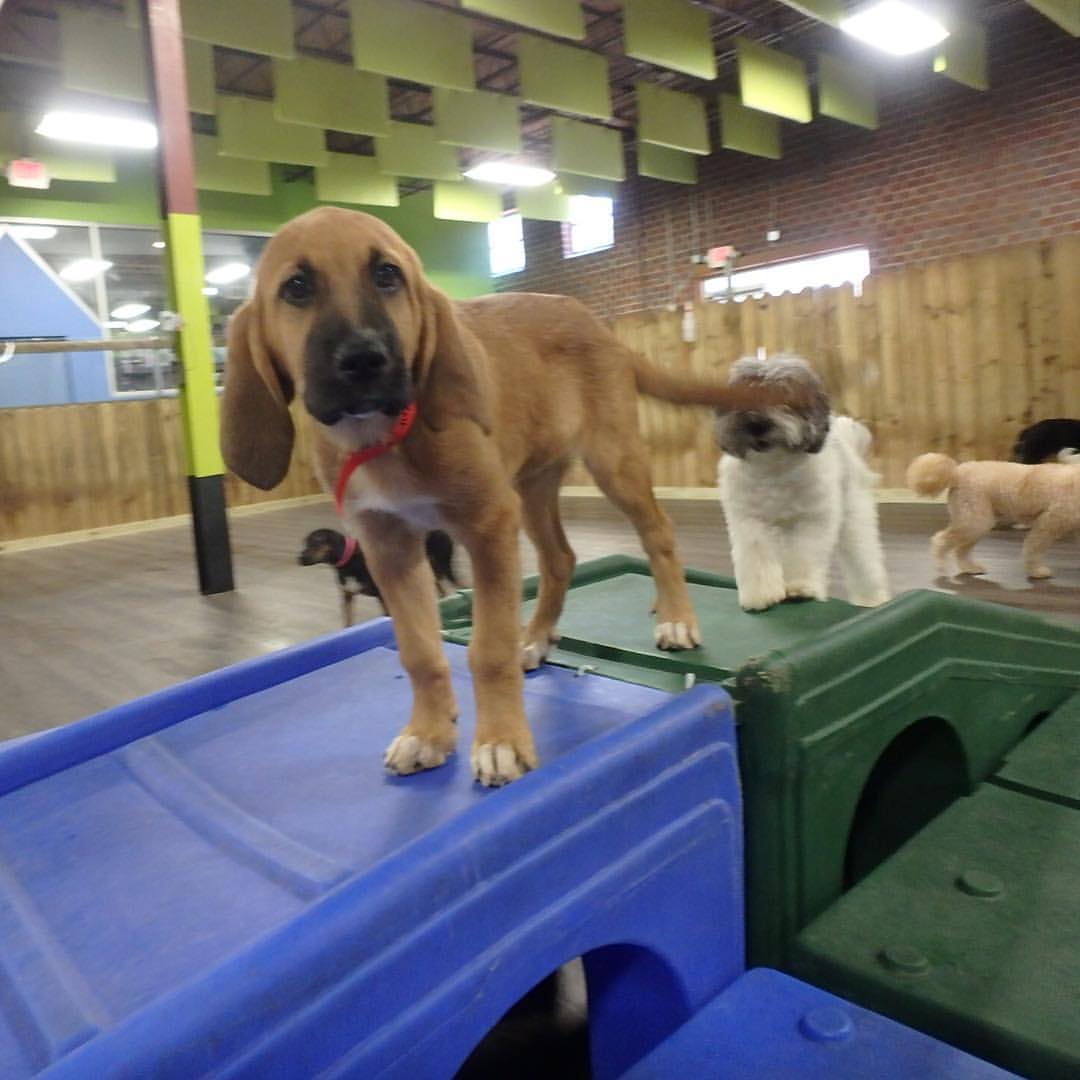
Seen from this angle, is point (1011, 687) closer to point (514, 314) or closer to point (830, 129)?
point (514, 314)

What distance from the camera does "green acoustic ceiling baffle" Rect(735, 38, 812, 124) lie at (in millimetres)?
8391

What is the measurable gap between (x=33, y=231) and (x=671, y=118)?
7264 mm

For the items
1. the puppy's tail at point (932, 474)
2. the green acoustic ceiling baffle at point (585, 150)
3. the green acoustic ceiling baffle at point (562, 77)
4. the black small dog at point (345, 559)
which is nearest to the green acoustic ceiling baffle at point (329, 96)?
the green acoustic ceiling baffle at point (562, 77)

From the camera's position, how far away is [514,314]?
6.18 feet

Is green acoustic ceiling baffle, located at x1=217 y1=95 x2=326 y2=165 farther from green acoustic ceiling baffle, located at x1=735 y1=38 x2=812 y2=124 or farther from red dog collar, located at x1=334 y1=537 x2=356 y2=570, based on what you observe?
red dog collar, located at x1=334 y1=537 x2=356 y2=570

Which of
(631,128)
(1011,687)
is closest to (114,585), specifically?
(1011,687)

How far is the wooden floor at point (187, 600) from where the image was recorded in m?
3.93

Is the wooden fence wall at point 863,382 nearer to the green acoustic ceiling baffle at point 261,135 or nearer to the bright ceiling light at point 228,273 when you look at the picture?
the bright ceiling light at point 228,273

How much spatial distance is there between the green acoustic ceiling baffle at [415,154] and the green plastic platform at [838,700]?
8.34 m

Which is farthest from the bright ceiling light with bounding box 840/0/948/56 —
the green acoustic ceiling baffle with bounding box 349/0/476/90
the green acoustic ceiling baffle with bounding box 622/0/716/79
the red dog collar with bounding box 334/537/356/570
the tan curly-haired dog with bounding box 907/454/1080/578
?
the red dog collar with bounding box 334/537/356/570

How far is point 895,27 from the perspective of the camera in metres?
7.60

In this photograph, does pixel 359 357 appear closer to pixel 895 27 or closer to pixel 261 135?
pixel 895 27

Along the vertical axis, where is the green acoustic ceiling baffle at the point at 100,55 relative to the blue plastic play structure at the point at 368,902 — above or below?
above

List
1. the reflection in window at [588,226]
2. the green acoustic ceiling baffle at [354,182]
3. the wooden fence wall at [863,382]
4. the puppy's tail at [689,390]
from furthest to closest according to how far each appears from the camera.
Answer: the reflection in window at [588,226], the green acoustic ceiling baffle at [354,182], the wooden fence wall at [863,382], the puppy's tail at [689,390]
